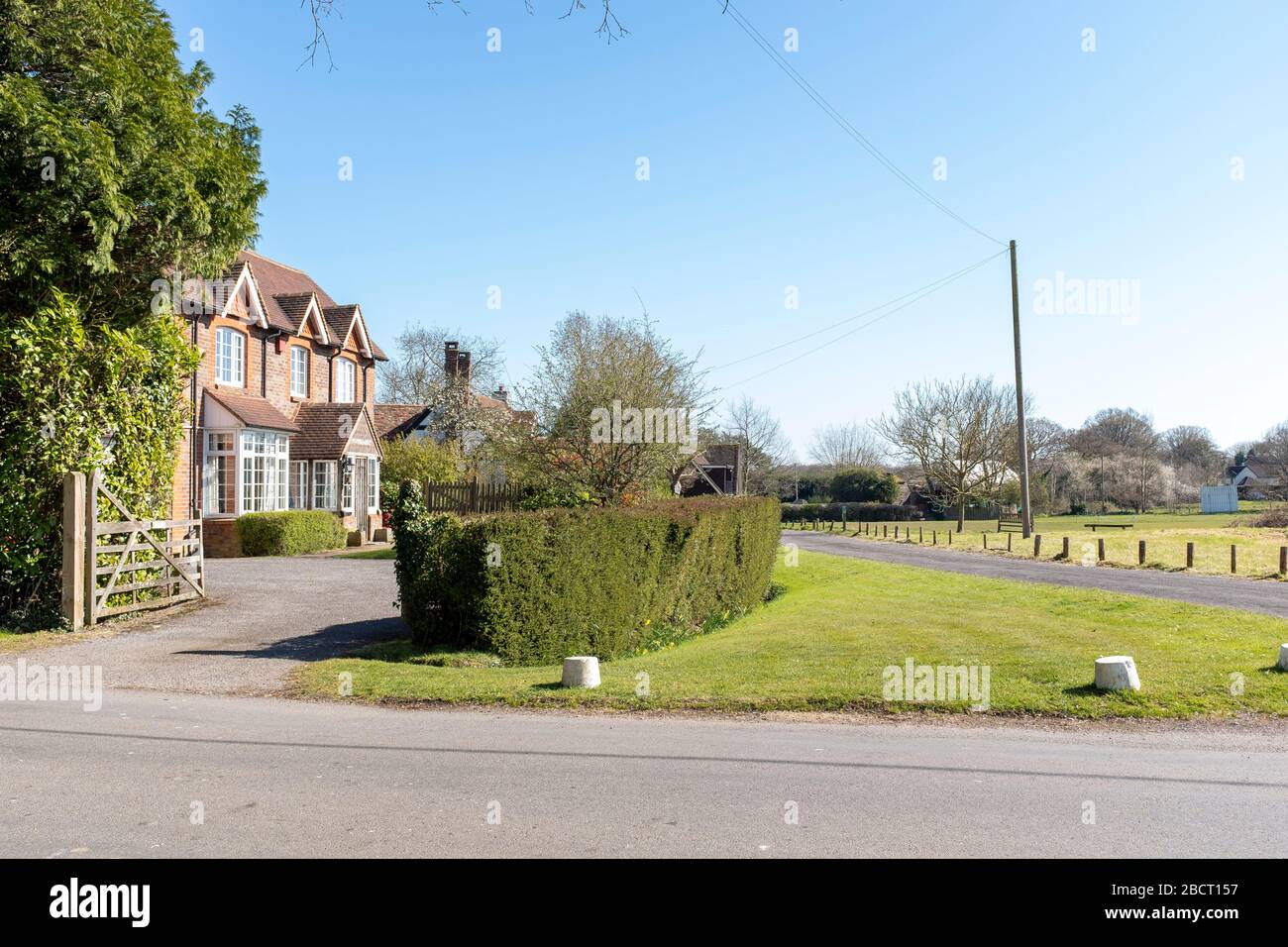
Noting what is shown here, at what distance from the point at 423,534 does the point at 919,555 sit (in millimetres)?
26001

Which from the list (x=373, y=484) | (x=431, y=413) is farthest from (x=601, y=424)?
(x=431, y=413)

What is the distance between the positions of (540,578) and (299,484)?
22.5 meters

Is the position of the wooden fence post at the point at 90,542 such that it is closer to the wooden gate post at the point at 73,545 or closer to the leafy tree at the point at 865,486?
the wooden gate post at the point at 73,545

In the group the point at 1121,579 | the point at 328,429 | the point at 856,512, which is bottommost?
the point at 1121,579

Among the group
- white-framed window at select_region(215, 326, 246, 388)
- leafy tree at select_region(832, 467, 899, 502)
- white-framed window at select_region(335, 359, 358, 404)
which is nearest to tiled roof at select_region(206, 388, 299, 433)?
white-framed window at select_region(215, 326, 246, 388)

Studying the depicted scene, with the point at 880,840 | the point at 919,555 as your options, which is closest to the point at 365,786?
the point at 880,840

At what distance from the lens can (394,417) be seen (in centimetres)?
5106

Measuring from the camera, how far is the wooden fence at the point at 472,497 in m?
22.9

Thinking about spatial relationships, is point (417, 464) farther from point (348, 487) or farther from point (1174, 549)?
point (1174, 549)

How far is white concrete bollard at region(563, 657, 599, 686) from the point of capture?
10.3 meters
